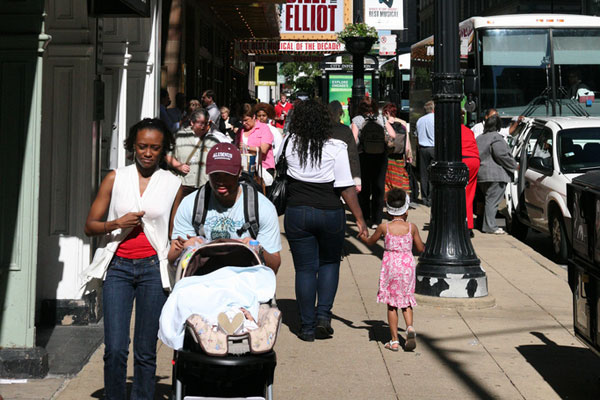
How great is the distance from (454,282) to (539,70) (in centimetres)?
1224

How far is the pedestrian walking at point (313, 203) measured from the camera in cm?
772

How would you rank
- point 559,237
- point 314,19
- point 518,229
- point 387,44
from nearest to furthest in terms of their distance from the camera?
point 559,237
point 518,229
point 387,44
point 314,19

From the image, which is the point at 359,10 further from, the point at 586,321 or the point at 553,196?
the point at 586,321

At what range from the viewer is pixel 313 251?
7.81 metres

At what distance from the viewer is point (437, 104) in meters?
9.55

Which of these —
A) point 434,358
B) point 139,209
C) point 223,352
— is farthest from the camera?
point 434,358

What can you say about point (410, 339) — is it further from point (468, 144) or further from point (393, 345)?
point (468, 144)

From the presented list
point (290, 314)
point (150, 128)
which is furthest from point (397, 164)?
point (150, 128)

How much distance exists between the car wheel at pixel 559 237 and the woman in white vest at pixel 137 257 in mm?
7937

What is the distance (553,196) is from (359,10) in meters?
9.61

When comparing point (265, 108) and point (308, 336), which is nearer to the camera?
point (308, 336)

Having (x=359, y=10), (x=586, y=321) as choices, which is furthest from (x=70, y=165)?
(x=359, y=10)

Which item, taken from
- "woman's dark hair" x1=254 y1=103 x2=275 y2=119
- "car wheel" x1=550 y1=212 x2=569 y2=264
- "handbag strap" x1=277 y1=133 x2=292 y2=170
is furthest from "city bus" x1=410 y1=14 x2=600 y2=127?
"handbag strap" x1=277 y1=133 x2=292 y2=170

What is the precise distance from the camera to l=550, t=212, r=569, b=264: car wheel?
12.3 m
